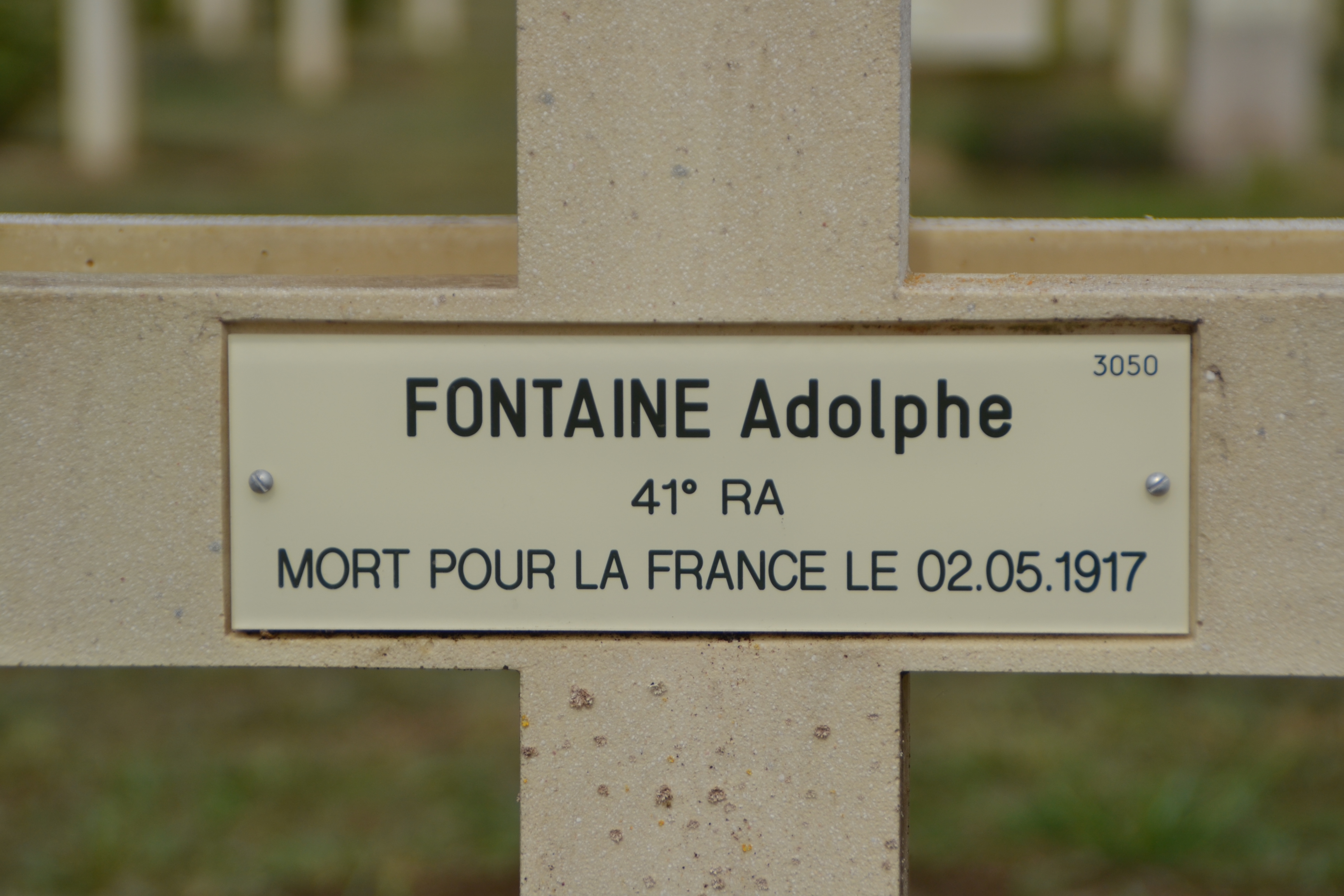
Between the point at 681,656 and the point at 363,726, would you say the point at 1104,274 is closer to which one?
the point at 681,656

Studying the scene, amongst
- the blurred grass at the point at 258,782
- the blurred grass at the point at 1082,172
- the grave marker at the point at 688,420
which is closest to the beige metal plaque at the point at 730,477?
the grave marker at the point at 688,420

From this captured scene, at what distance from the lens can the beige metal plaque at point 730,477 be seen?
1.67m

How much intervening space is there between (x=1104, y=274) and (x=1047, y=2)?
608 inches

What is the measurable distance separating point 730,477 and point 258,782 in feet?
7.84

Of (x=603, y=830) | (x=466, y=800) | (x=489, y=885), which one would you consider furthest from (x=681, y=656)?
(x=466, y=800)

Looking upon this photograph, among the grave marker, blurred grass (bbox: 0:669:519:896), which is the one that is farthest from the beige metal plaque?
blurred grass (bbox: 0:669:519:896)

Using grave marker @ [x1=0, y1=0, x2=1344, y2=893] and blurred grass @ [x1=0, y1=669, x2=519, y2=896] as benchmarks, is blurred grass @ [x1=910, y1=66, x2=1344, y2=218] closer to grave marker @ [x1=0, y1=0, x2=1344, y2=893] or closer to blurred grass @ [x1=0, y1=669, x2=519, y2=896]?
blurred grass @ [x1=0, y1=669, x2=519, y2=896]

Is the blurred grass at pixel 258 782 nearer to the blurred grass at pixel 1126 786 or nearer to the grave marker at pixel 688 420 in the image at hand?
the blurred grass at pixel 1126 786

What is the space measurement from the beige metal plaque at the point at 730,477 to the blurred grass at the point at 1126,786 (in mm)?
1730

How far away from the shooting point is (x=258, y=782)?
12.1 ft

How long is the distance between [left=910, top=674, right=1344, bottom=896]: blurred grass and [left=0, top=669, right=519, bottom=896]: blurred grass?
3.49ft

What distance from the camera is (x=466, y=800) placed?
363cm

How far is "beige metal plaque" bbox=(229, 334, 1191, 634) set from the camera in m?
1.67

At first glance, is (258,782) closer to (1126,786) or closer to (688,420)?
(1126,786)
